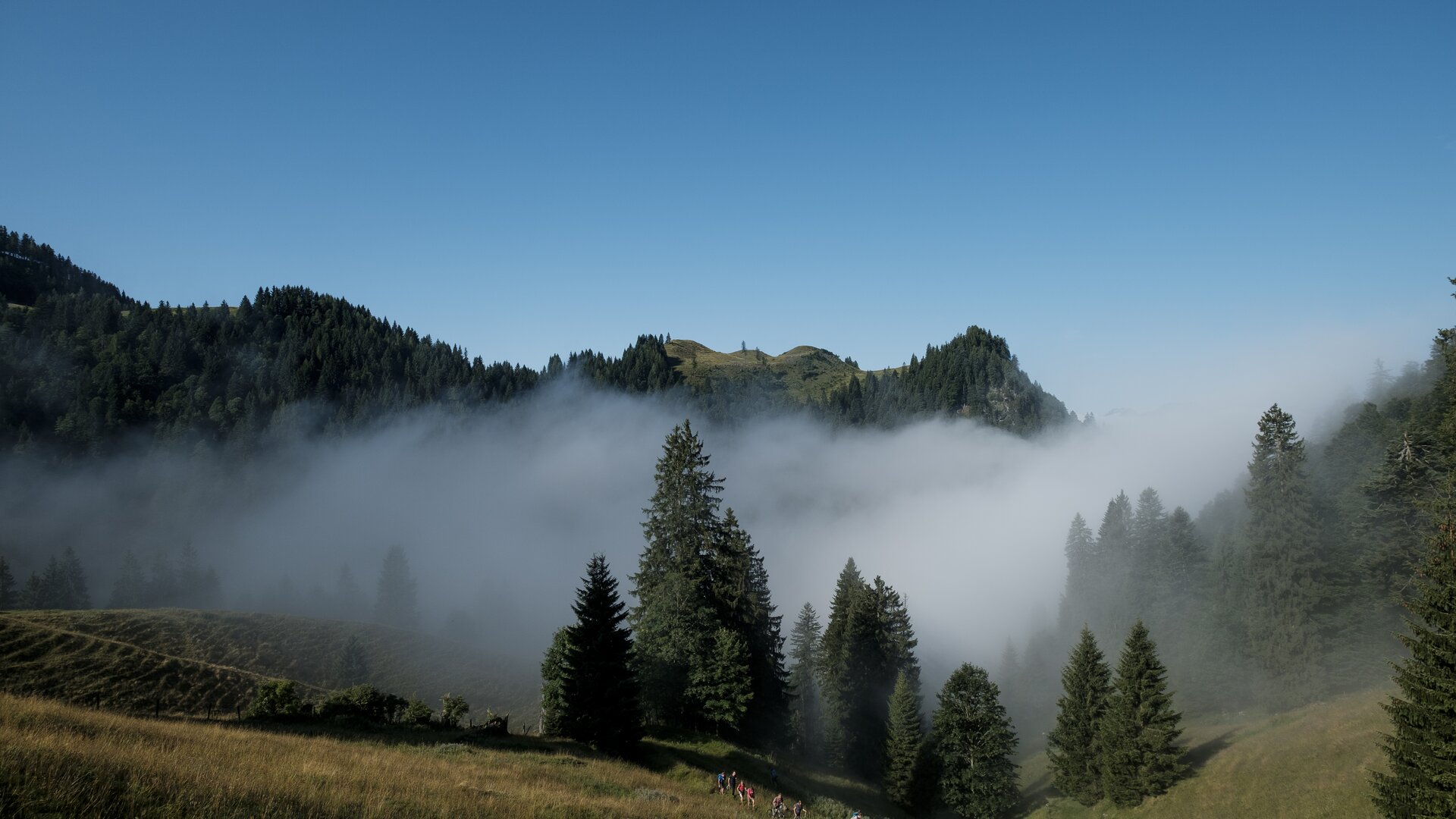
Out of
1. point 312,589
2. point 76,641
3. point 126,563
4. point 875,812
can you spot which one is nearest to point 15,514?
point 126,563

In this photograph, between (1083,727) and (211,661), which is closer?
(1083,727)

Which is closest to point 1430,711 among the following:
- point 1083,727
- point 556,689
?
point 1083,727

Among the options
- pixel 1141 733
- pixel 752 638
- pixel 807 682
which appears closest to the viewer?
pixel 1141 733

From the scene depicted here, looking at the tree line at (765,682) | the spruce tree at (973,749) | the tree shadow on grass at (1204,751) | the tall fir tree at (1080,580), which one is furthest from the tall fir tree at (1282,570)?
the tall fir tree at (1080,580)

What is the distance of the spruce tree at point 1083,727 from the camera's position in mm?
51219

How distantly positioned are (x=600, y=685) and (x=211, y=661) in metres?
56.5

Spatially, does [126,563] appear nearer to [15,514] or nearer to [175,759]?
[15,514]

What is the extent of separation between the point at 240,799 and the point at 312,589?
151m

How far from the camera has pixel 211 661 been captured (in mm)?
68125

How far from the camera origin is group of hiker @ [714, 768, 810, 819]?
86.9 feet

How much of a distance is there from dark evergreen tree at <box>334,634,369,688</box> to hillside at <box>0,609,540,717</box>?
897 millimetres

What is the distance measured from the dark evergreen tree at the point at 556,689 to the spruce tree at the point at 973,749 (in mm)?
29263

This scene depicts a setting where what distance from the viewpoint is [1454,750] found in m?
23.5

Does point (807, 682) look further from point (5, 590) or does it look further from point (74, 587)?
point (5, 590)
